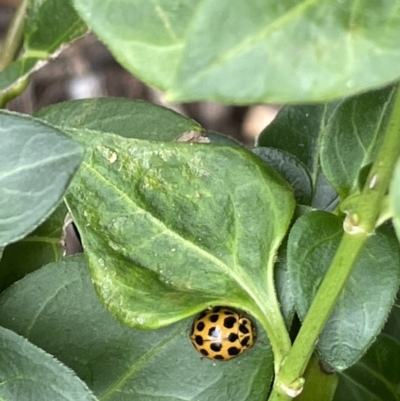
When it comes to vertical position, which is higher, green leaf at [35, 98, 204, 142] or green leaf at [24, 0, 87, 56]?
green leaf at [24, 0, 87, 56]

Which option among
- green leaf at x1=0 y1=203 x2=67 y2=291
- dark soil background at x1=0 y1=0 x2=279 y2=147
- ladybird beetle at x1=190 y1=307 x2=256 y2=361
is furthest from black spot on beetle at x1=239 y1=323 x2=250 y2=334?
dark soil background at x1=0 y1=0 x2=279 y2=147

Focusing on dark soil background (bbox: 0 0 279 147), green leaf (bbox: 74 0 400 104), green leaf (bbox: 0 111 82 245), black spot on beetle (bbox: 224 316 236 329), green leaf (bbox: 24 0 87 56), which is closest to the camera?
green leaf (bbox: 74 0 400 104)

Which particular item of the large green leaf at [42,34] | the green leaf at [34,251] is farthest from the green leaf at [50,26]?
the green leaf at [34,251]

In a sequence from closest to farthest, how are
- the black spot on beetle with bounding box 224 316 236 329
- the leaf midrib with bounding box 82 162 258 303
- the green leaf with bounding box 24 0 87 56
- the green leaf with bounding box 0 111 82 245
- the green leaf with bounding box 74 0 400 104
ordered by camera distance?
the green leaf with bounding box 74 0 400 104 < the green leaf with bounding box 0 111 82 245 < the leaf midrib with bounding box 82 162 258 303 < the black spot on beetle with bounding box 224 316 236 329 < the green leaf with bounding box 24 0 87 56

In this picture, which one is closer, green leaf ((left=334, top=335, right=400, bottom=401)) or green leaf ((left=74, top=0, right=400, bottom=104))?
green leaf ((left=74, top=0, right=400, bottom=104))

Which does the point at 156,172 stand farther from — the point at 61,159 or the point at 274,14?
the point at 274,14

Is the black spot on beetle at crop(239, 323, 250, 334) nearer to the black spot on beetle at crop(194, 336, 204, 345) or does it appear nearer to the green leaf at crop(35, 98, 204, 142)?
the black spot on beetle at crop(194, 336, 204, 345)

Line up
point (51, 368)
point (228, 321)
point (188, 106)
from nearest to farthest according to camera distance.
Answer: point (51, 368)
point (228, 321)
point (188, 106)

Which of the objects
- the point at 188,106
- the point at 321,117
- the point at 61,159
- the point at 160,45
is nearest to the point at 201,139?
the point at 321,117
